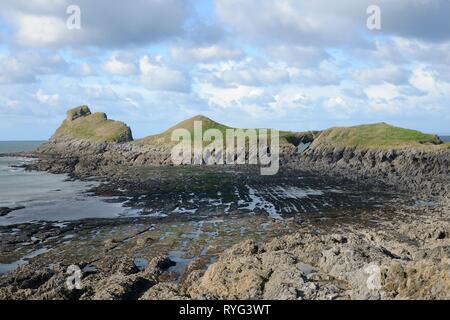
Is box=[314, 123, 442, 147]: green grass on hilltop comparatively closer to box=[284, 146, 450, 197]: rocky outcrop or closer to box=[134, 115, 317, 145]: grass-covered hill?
box=[284, 146, 450, 197]: rocky outcrop

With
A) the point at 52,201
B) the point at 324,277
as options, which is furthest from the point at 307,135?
the point at 324,277

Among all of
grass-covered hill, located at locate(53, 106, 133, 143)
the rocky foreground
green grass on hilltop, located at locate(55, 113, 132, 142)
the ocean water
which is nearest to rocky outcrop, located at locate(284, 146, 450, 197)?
the rocky foreground

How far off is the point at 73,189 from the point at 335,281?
5624 centimetres

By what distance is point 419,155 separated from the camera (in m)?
83.8

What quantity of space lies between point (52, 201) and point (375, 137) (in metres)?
81.6

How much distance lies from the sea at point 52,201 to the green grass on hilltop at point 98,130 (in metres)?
93.1

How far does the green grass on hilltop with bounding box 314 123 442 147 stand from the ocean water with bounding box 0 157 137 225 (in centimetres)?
6653

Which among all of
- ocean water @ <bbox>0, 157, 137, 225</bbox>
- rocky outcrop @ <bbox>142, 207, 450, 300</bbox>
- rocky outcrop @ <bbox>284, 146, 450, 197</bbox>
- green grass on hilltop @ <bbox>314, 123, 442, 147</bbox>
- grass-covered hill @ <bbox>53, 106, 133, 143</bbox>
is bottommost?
ocean water @ <bbox>0, 157, 137, 225</bbox>

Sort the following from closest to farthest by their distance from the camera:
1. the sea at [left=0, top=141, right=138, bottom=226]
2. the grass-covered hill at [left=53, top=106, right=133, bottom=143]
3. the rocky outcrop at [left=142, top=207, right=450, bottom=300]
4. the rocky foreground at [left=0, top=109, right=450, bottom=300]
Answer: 1. the rocky outcrop at [left=142, top=207, right=450, bottom=300]
2. the rocky foreground at [left=0, top=109, right=450, bottom=300]
3. the sea at [left=0, top=141, right=138, bottom=226]
4. the grass-covered hill at [left=53, top=106, right=133, bottom=143]

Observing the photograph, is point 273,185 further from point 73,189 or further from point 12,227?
point 12,227

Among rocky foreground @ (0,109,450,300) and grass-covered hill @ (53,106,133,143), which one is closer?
rocky foreground @ (0,109,450,300)

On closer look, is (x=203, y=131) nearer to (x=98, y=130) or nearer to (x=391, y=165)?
(x=98, y=130)

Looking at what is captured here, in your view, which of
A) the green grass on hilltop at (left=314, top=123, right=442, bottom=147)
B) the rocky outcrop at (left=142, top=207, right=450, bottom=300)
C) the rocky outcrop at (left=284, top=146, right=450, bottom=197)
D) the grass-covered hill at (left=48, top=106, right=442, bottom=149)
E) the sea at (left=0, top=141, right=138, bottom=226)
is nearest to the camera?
the rocky outcrop at (left=142, top=207, right=450, bottom=300)

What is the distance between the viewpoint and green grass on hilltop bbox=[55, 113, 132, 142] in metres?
→ 174
